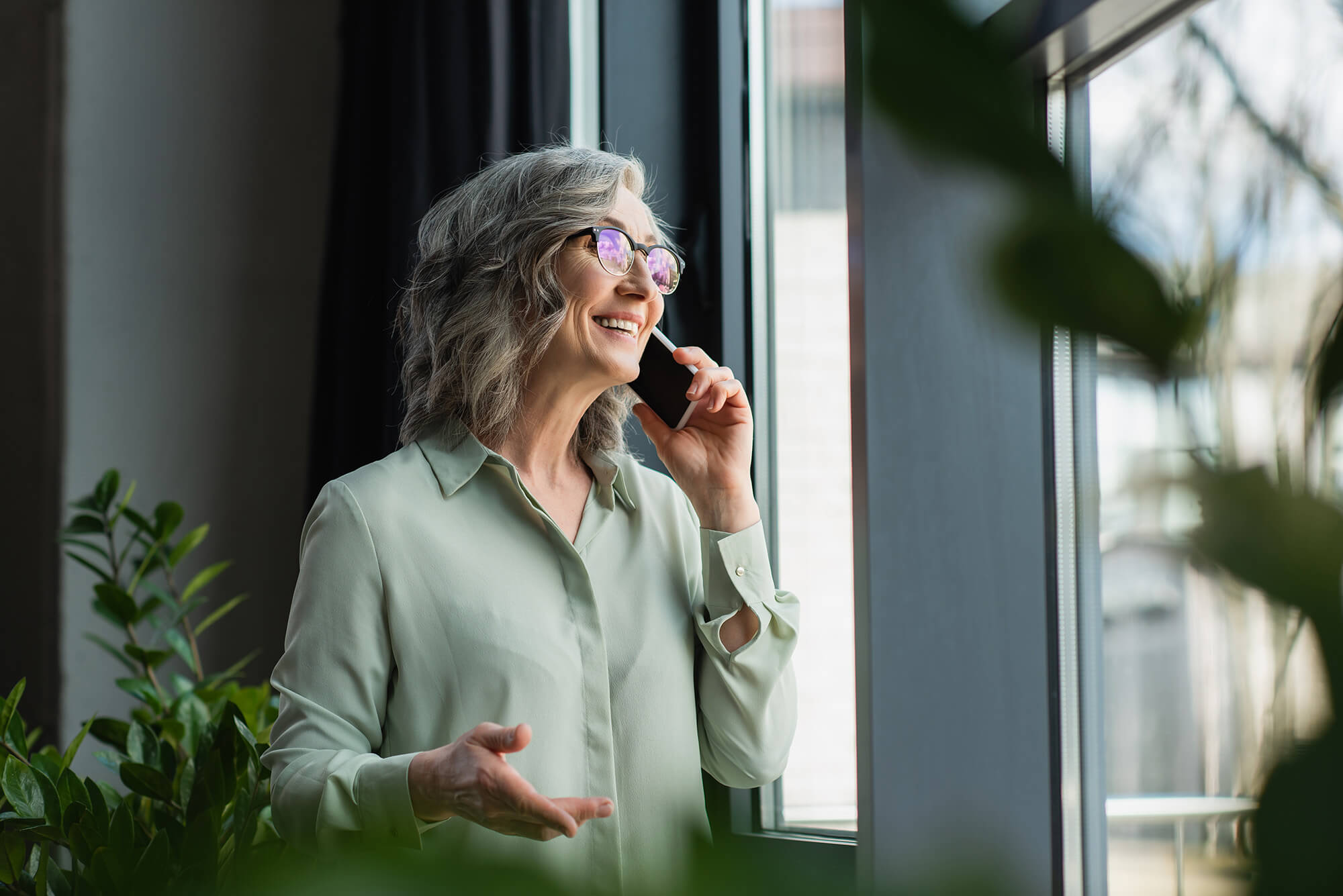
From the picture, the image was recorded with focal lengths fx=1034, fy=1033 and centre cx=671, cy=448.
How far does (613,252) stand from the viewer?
132 cm

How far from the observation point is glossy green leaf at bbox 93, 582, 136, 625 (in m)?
1.98

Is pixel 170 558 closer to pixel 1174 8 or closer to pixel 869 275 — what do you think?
pixel 869 275

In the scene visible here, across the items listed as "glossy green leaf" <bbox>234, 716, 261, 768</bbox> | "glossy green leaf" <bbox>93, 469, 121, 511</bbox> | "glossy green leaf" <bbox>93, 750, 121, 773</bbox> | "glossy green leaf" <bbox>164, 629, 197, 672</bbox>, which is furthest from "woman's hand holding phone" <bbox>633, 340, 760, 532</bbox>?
"glossy green leaf" <bbox>93, 469, 121, 511</bbox>

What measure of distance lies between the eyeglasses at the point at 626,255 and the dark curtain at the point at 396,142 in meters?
0.68

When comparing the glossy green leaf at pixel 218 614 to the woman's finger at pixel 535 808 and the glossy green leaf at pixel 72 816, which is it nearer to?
the glossy green leaf at pixel 72 816

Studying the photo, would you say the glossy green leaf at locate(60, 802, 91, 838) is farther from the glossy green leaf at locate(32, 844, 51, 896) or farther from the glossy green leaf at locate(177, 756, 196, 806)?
the glossy green leaf at locate(177, 756, 196, 806)

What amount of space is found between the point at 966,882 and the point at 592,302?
47.4 inches

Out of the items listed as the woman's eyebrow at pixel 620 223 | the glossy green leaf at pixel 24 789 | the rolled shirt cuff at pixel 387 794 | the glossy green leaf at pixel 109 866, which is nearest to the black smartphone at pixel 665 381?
the woman's eyebrow at pixel 620 223

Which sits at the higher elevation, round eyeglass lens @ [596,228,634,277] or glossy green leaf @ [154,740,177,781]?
round eyeglass lens @ [596,228,634,277]

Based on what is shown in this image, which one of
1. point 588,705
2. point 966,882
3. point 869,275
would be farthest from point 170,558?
point 966,882

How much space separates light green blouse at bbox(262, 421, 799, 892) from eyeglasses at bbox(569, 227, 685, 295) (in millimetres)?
290

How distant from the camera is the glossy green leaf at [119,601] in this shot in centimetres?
198

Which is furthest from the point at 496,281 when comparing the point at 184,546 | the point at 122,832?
the point at 184,546

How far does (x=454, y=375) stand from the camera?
1.40 meters
